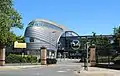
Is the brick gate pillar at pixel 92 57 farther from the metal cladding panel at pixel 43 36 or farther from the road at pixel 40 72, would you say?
the metal cladding panel at pixel 43 36

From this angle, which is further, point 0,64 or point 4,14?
point 0,64

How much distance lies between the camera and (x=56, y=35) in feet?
638

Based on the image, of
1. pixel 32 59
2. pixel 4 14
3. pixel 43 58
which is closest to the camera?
pixel 4 14

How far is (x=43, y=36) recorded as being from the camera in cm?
18212

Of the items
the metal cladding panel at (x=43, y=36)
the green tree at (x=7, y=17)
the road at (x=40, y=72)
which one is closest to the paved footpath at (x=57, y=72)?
the road at (x=40, y=72)

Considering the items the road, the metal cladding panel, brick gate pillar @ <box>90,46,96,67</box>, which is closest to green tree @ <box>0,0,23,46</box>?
the road

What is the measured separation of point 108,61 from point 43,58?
65.2ft

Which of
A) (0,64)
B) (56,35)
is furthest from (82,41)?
(0,64)

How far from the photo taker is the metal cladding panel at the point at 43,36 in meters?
176

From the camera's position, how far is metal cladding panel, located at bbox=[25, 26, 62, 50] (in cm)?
17625

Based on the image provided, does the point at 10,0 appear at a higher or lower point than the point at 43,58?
higher

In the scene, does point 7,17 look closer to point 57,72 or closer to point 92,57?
point 57,72

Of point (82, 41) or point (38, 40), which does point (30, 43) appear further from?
point (82, 41)

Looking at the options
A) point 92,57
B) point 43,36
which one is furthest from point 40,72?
point 43,36
